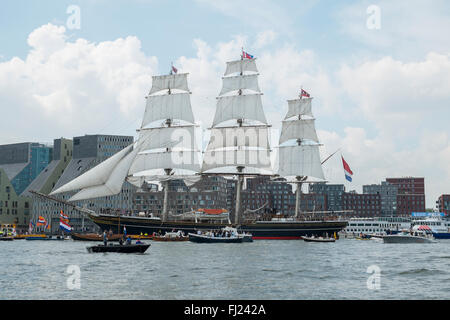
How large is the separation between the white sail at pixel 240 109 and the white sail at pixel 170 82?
29.7ft

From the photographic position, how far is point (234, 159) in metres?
119

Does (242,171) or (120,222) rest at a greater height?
(242,171)

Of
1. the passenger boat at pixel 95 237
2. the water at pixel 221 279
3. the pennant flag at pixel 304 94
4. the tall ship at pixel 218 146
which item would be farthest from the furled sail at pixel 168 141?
the water at pixel 221 279

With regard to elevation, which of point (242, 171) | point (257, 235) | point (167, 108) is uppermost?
point (167, 108)

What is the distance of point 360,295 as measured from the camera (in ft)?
114

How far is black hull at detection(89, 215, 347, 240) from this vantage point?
358 feet

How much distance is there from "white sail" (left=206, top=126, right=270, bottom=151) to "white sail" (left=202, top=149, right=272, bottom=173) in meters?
1.39

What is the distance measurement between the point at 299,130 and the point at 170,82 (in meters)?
31.0

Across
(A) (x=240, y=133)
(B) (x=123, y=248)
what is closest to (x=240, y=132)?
(A) (x=240, y=133)

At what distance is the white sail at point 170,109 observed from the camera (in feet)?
392
